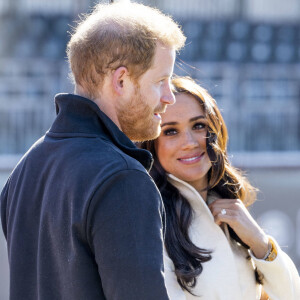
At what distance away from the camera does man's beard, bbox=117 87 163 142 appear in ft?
5.22

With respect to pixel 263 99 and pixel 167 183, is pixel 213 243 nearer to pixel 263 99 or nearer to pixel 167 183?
pixel 167 183

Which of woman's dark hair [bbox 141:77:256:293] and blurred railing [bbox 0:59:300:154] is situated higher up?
woman's dark hair [bbox 141:77:256:293]

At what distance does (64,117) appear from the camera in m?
1.61

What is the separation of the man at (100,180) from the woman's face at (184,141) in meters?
0.65

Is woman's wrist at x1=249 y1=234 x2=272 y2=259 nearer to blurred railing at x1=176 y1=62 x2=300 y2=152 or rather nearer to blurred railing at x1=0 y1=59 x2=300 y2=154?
blurred railing at x1=0 y1=59 x2=300 y2=154

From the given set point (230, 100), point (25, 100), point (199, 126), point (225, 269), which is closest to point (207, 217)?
point (225, 269)

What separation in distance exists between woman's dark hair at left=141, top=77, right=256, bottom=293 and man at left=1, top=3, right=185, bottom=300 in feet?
2.00

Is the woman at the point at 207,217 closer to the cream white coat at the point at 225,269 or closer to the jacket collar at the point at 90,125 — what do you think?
the cream white coat at the point at 225,269

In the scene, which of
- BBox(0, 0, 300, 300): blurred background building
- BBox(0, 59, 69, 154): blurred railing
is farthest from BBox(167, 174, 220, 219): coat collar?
BBox(0, 59, 69, 154): blurred railing

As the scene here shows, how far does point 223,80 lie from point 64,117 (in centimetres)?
737

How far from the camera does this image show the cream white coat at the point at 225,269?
216cm

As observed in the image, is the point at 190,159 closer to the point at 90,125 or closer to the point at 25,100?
the point at 90,125

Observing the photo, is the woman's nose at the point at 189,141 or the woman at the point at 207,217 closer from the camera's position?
the woman at the point at 207,217

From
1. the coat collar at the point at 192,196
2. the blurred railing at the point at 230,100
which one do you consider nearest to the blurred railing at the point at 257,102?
the blurred railing at the point at 230,100
